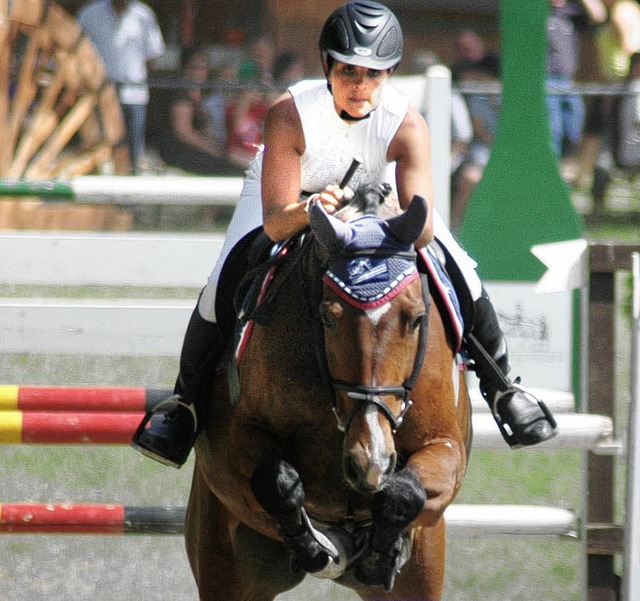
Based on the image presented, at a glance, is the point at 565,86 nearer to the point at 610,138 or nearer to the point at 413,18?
the point at 610,138

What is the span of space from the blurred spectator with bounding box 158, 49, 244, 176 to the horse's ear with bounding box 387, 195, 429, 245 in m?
7.25

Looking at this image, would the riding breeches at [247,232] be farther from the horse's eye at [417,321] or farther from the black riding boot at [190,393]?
the horse's eye at [417,321]

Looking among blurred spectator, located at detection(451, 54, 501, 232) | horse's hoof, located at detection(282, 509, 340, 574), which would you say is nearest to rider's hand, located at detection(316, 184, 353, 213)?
horse's hoof, located at detection(282, 509, 340, 574)

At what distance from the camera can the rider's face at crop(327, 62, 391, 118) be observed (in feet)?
9.66

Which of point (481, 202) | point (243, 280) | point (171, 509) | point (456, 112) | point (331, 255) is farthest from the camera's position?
point (456, 112)

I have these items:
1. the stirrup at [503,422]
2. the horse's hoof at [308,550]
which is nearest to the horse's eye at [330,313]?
the horse's hoof at [308,550]

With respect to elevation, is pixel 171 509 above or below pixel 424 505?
below

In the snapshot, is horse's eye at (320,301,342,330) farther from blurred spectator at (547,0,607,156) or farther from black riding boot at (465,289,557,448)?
blurred spectator at (547,0,607,156)

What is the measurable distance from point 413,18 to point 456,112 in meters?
3.68

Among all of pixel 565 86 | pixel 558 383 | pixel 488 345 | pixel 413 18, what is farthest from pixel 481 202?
pixel 413 18

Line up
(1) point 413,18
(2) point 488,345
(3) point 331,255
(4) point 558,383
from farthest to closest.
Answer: (1) point 413,18, (4) point 558,383, (2) point 488,345, (3) point 331,255

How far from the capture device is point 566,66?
428 inches

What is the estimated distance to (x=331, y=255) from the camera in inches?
111

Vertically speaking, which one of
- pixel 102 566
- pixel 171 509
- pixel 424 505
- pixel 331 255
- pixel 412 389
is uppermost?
pixel 331 255
